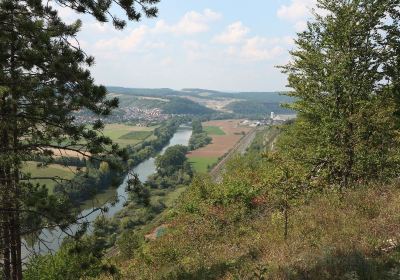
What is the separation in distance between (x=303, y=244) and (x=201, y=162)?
116 metres

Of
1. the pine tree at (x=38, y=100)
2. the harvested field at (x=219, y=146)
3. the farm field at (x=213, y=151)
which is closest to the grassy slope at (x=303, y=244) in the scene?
the pine tree at (x=38, y=100)

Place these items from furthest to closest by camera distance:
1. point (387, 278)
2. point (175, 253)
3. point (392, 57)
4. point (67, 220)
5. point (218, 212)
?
point (218, 212)
point (392, 57)
point (175, 253)
point (67, 220)
point (387, 278)

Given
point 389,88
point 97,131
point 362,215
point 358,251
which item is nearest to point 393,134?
point 389,88

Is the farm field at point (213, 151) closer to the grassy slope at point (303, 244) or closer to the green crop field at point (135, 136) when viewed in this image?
the green crop field at point (135, 136)

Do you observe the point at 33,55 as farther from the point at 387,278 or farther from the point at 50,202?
the point at 387,278

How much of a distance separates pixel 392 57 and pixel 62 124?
11778 millimetres

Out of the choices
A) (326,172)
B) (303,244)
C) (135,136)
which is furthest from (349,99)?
(135,136)

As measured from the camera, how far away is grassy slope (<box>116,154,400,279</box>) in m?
6.79

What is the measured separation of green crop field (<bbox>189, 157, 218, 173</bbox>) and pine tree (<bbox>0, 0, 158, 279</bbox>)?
4026 inches

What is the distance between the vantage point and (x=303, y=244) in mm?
8781

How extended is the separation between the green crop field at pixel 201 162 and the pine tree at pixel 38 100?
10225cm

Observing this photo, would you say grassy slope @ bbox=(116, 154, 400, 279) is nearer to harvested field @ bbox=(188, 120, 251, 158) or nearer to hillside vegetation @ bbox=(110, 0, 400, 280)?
hillside vegetation @ bbox=(110, 0, 400, 280)

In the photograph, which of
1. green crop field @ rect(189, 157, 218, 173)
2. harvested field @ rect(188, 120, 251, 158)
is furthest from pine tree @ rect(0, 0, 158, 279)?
harvested field @ rect(188, 120, 251, 158)

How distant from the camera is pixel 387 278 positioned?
6.05 meters
